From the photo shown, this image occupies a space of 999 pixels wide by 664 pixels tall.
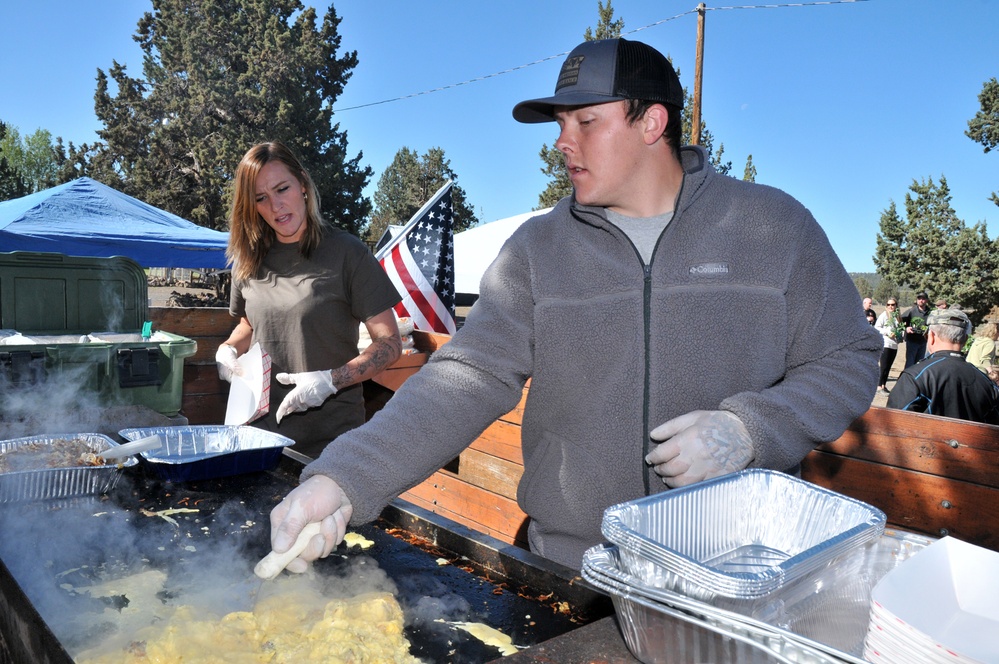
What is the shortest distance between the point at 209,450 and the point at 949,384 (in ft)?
15.8

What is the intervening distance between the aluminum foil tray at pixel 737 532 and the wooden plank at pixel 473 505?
2.53m

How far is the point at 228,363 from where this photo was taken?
3072 mm

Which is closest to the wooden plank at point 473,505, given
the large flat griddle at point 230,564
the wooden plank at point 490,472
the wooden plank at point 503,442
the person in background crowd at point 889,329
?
the wooden plank at point 490,472

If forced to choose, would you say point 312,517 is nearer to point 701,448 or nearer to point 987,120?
point 701,448

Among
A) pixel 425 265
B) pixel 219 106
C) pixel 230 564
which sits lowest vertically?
pixel 230 564

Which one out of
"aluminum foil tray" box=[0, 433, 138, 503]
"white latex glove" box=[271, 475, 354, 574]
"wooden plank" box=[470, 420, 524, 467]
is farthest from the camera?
"wooden plank" box=[470, 420, 524, 467]

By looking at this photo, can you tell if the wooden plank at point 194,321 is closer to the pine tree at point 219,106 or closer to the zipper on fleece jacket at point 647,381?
the zipper on fleece jacket at point 647,381

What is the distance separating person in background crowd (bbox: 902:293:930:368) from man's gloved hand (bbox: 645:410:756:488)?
1317 centimetres

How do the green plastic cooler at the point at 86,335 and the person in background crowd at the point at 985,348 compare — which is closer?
the green plastic cooler at the point at 86,335

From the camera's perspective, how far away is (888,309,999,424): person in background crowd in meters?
4.72

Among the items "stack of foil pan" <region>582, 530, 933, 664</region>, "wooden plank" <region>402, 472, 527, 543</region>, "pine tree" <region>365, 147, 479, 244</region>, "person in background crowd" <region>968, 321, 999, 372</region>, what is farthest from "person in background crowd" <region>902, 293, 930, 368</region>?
"pine tree" <region>365, 147, 479, 244</region>

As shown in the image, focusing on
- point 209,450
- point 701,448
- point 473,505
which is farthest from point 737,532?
point 473,505

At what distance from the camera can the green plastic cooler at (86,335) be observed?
2898mm

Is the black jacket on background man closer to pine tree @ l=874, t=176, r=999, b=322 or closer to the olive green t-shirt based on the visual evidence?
the olive green t-shirt
